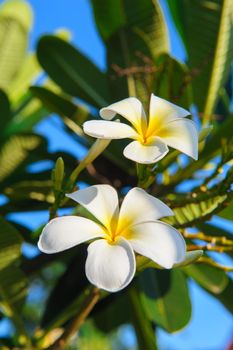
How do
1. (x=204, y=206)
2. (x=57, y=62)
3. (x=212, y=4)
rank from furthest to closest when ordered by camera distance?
(x=57, y=62), (x=212, y=4), (x=204, y=206)

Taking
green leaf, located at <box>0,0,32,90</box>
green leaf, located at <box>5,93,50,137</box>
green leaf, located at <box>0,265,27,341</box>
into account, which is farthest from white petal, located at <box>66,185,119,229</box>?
green leaf, located at <box>0,0,32,90</box>

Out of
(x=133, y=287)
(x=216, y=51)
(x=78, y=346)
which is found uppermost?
(x=216, y=51)

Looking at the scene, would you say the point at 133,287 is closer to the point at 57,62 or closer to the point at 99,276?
the point at 57,62

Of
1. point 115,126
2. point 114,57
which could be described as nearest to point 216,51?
point 114,57

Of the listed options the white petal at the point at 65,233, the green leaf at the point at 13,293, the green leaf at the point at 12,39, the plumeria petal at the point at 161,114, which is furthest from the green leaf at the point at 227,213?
the green leaf at the point at 12,39

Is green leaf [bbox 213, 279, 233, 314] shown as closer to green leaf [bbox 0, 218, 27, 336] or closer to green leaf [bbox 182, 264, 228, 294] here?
green leaf [bbox 182, 264, 228, 294]

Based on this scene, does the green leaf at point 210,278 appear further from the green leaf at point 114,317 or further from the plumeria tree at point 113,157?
the green leaf at point 114,317
